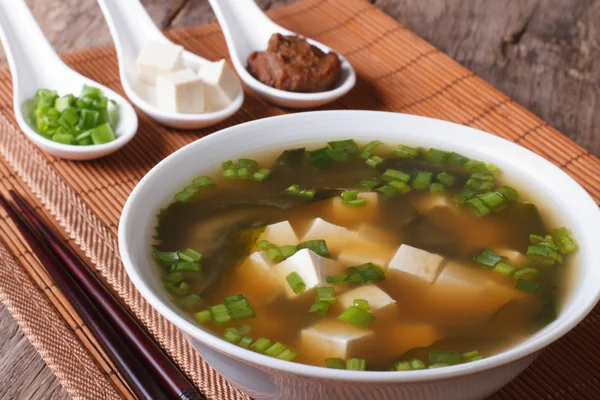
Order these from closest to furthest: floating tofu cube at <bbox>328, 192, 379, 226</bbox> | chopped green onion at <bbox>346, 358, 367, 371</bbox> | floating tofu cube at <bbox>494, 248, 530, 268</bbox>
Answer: chopped green onion at <bbox>346, 358, 367, 371</bbox> < floating tofu cube at <bbox>494, 248, 530, 268</bbox> < floating tofu cube at <bbox>328, 192, 379, 226</bbox>

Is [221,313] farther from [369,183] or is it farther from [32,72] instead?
[32,72]

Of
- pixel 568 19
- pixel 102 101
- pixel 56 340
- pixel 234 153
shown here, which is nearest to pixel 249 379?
pixel 56 340

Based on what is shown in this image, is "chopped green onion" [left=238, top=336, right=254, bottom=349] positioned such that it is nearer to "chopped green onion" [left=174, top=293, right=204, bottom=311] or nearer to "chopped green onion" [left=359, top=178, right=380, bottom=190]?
"chopped green onion" [left=174, top=293, right=204, bottom=311]

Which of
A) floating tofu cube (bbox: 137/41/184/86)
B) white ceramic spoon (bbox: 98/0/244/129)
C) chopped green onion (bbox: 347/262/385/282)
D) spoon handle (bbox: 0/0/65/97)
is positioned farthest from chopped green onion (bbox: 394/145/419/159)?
spoon handle (bbox: 0/0/65/97)

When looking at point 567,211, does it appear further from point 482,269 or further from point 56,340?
point 56,340

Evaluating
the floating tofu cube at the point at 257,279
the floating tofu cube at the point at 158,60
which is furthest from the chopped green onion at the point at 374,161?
the floating tofu cube at the point at 158,60
